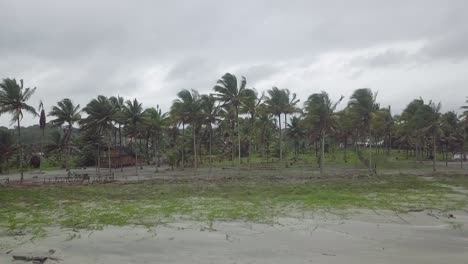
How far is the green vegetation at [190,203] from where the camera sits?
784 inches

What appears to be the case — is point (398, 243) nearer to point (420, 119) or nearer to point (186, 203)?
point (186, 203)

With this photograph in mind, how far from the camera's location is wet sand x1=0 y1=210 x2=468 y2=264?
42.2 feet

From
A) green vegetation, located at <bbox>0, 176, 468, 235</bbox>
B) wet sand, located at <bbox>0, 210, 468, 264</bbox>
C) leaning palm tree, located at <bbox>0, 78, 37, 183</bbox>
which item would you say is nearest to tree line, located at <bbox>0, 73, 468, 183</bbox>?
leaning palm tree, located at <bbox>0, 78, 37, 183</bbox>

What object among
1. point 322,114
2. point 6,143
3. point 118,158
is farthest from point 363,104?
point 6,143

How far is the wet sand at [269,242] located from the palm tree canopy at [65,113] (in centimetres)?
5447

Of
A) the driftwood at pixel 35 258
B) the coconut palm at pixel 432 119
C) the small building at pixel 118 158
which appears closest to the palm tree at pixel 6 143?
the small building at pixel 118 158

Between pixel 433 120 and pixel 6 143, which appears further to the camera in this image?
pixel 6 143

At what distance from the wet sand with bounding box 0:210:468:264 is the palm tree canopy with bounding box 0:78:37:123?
1420 inches

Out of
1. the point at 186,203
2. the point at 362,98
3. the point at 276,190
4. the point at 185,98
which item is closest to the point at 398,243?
the point at 186,203

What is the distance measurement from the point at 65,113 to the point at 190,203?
4990cm

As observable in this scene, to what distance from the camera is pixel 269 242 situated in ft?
48.7

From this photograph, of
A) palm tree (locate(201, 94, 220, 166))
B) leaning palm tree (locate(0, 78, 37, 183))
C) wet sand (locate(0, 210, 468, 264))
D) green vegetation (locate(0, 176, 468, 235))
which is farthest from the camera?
palm tree (locate(201, 94, 220, 166))

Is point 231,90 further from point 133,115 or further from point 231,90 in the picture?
point 133,115

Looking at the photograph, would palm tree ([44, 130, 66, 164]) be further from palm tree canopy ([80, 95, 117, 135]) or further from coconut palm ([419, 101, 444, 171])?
coconut palm ([419, 101, 444, 171])
